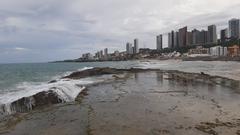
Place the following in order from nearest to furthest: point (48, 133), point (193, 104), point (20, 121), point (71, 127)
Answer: point (48, 133) < point (71, 127) < point (20, 121) < point (193, 104)

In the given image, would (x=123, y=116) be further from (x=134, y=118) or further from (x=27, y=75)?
(x=27, y=75)

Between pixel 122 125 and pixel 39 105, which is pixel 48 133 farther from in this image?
pixel 39 105

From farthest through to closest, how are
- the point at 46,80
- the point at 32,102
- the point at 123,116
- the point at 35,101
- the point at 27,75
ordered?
the point at 27,75 < the point at 46,80 < the point at 35,101 < the point at 32,102 < the point at 123,116

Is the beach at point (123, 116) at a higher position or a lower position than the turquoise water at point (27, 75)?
higher

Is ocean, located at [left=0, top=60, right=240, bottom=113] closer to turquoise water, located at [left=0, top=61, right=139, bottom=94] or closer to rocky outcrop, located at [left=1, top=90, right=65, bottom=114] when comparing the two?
turquoise water, located at [left=0, top=61, right=139, bottom=94]

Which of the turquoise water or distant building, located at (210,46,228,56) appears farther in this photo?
distant building, located at (210,46,228,56)

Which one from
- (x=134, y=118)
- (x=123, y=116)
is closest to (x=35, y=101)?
(x=123, y=116)

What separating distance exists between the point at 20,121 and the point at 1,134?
1.92 meters

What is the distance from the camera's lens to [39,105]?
15.7 m

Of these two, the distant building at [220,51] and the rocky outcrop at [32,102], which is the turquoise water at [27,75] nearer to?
the rocky outcrop at [32,102]

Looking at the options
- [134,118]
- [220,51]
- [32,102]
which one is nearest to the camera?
[134,118]

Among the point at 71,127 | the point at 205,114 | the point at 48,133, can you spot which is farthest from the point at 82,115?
the point at 205,114

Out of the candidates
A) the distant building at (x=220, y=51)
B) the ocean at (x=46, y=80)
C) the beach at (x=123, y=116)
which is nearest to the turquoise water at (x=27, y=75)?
the ocean at (x=46, y=80)

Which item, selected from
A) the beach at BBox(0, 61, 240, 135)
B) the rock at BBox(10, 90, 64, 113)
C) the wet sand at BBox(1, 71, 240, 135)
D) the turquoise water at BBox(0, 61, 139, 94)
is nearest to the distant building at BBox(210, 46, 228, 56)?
the turquoise water at BBox(0, 61, 139, 94)
